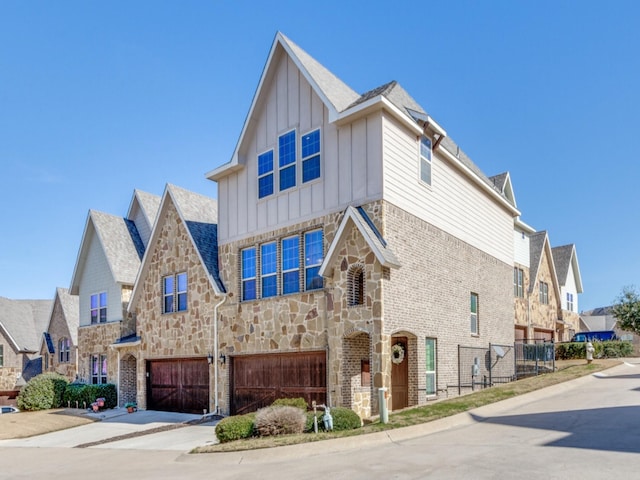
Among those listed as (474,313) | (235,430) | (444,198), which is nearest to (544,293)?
(474,313)

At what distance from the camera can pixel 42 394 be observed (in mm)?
28438

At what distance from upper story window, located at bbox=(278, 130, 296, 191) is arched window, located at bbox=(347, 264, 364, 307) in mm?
4338

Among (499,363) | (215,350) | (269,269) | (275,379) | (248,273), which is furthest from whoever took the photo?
Answer: (499,363)

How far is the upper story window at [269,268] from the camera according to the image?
20.2m

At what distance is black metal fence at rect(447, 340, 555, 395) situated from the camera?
2066cm

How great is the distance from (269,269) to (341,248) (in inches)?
160

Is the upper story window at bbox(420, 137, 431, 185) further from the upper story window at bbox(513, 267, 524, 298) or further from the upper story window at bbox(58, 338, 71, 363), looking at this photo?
the upper story window at bbox(58, 338, 71, 363)

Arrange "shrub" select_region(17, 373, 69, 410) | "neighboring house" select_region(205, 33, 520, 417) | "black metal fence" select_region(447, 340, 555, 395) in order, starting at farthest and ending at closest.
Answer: "shrub" select_region(17, 373, 69, 410) < "black metal fence" select_region(447, 340, 555, 395) < "neighboring house" select_region(205, 33, 520, 417)

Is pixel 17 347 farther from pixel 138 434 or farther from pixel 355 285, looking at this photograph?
pixel 355 285

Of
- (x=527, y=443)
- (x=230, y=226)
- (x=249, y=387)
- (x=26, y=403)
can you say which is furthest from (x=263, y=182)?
(x=26, y=403)

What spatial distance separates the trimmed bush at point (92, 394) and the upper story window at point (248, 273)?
1095cm

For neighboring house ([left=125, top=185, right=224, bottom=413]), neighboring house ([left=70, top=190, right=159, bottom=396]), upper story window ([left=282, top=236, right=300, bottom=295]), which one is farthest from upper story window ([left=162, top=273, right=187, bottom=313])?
upper story window ([left=282, top=236, right=300, bottom=295])

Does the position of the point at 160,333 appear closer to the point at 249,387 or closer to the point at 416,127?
the point at 249,387

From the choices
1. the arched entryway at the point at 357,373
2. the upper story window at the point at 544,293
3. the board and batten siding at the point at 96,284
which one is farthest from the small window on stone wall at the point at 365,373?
the upper story window at the point at 544,293
